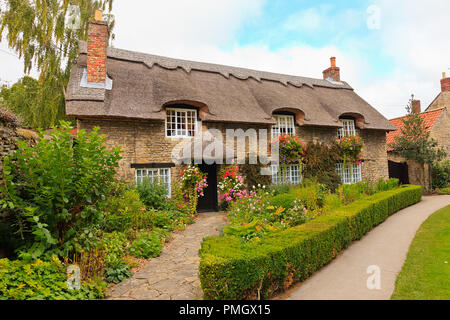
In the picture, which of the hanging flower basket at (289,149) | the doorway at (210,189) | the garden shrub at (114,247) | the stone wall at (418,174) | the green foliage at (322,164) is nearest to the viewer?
the garden shrub at (114,247)

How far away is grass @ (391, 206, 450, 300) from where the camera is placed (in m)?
3.71

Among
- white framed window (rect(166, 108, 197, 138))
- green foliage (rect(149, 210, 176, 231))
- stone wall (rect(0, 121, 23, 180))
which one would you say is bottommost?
green foliage (rect(149, 210, 176, 231))

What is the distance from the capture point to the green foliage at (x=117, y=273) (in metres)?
4.33

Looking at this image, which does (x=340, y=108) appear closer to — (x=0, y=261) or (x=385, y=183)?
(x=385, y=183)

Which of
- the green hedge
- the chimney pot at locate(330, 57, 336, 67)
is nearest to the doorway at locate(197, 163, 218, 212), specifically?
the green hedge

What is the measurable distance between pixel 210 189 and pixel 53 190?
719 cm

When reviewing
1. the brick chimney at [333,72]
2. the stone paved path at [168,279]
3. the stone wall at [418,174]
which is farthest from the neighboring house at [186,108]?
the stone paved path at [168,279]

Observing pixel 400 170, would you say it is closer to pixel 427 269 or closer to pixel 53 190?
pixel 427 269

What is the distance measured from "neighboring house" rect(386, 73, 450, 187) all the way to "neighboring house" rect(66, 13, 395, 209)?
108 inches

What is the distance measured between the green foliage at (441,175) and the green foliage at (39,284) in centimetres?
1912

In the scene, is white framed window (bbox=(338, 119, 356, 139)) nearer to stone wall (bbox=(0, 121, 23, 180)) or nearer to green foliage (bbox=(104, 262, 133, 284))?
green foliage (bbox=(104, 262, 133, 284))

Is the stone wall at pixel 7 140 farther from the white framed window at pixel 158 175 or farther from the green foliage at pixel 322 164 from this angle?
the green foliage at pixel 322 164

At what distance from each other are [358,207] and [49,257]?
7.22m

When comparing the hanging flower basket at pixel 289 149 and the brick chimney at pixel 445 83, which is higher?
the brick chimney at pixel 445 83
